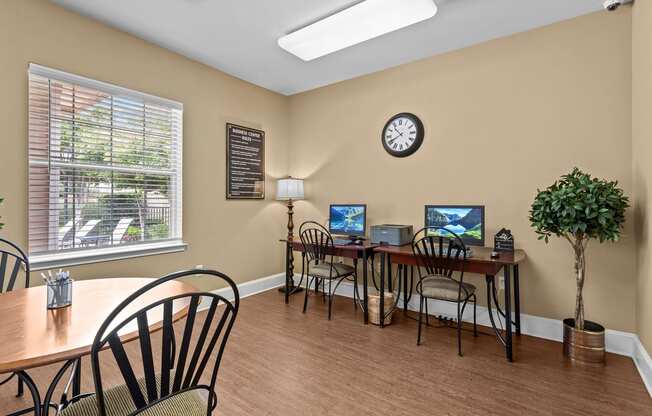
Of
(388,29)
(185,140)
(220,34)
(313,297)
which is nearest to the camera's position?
(388,29)

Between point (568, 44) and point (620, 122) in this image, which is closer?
point (620, 122)

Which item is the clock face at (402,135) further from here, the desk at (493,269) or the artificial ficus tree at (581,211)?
the artificial ficus tree at (581,211)

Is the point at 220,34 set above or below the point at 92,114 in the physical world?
above

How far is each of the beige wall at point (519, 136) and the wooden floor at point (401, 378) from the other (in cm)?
62

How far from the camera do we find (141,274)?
295 centimetres

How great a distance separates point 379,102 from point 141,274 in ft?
9.85

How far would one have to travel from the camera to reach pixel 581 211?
7.07 feet

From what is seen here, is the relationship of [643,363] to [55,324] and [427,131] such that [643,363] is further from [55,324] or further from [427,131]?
[55,324]

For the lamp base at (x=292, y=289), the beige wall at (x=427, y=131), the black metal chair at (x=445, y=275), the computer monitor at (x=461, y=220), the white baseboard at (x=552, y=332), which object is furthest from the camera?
the lamp base at (x=292, y=289)

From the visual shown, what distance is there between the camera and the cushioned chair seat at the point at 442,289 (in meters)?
2.52

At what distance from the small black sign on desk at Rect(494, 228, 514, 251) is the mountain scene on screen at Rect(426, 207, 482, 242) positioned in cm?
18

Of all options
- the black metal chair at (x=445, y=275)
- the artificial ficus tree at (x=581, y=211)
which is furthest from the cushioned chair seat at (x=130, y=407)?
the artificial ficus tree at (x=581, y=211)

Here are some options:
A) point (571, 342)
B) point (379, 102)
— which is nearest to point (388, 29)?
point (379, 102)

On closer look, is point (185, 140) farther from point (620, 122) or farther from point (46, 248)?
point (620, 122)
